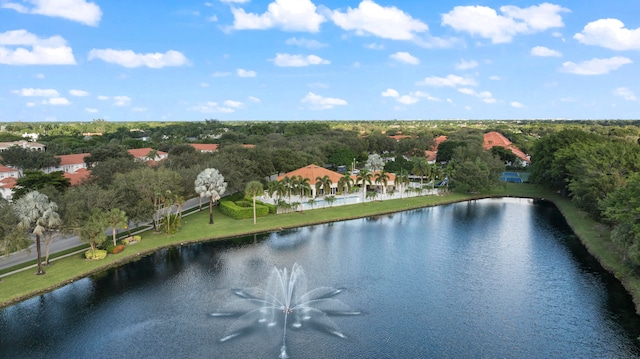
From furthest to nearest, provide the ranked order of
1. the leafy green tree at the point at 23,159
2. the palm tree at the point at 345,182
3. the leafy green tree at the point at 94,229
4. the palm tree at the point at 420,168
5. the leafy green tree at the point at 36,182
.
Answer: the leafy green tree at the point at 23,159 → the palm tree at the point at 420,168 → the palm tree at the point at 345,182 → the leafy green tree at the point at 36,182 → the leafy green tree at the point at 94,229

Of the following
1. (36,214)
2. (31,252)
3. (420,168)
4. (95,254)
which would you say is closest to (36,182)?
(31,252)

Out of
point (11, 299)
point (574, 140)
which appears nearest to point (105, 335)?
point (11, 299)

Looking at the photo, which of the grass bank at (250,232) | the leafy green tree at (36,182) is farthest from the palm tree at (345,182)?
the leafy green tree at (36,182)

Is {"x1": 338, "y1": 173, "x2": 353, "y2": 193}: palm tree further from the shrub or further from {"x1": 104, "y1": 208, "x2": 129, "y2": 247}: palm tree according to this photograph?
the shrub

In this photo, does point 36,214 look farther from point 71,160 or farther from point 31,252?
point 71,160

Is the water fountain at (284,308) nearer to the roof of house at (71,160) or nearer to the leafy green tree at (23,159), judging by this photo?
the leafy green tree at (23,159)

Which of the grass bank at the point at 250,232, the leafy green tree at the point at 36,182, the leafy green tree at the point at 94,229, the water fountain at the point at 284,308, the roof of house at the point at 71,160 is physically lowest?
the water fountain at the point at 284,308
